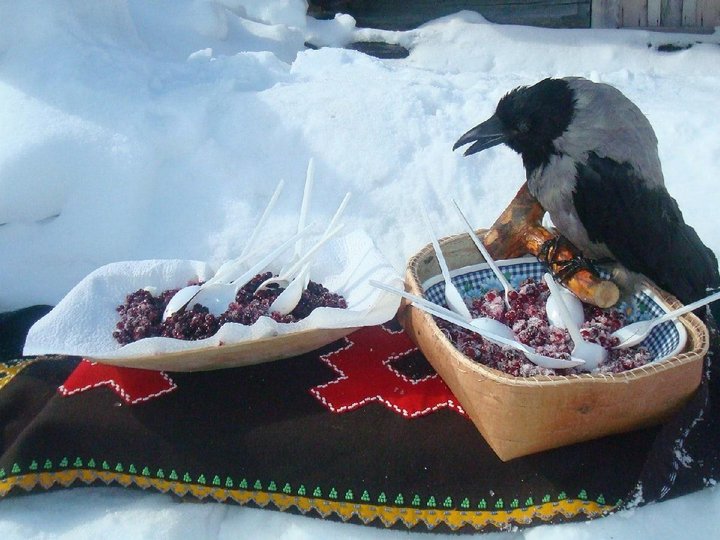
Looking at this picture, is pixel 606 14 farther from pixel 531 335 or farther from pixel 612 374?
pixel 612 374

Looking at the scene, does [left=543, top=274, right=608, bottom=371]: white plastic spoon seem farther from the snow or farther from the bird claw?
Answer: the snow

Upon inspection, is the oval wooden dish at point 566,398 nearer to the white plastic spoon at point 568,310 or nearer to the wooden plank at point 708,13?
the white plastic spoon at point 568,310

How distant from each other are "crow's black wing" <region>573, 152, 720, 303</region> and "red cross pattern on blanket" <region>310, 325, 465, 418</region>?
1.24 ft

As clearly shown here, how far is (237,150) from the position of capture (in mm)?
1876

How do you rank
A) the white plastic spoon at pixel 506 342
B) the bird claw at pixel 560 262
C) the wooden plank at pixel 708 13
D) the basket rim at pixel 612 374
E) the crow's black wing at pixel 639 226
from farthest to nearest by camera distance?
the wooden plank at pixel 708 13
the bird claw at pixel 560 262
the crow's black wing at pixel 639 226
the white plastic spoon at pixel 506 342
the basket rim at pixel 612 374

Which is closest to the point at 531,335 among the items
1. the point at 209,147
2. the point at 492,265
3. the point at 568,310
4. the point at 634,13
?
the point at 568,310

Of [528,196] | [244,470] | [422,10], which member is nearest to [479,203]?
[528,196]

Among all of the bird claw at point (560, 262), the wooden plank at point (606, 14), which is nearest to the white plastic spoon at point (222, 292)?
the bird claw at point (560, 262)

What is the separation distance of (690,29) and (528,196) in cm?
293

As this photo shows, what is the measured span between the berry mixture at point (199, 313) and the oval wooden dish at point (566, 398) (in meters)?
0.27

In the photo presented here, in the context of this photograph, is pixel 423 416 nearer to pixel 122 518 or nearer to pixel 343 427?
pixel 343 427

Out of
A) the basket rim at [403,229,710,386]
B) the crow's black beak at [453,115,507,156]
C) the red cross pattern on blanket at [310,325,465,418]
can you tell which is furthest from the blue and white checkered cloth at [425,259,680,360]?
the crow's black beak at [453,115,507,156]

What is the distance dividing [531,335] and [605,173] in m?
0.29

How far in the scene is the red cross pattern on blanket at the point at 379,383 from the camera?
1.12 metres
